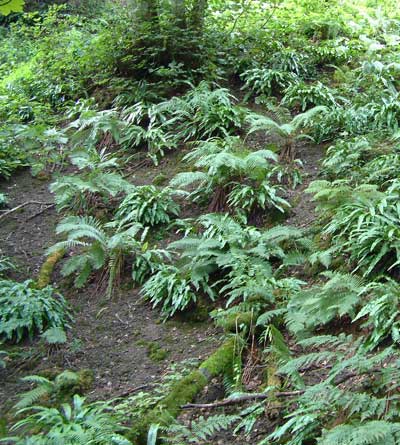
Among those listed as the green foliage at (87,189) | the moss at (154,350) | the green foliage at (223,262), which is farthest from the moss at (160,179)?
the moss at (154,350)

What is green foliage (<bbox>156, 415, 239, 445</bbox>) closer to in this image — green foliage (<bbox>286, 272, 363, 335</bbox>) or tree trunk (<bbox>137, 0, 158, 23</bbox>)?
green foliage (<bbox>286, 272, 363, 335</bbox>)

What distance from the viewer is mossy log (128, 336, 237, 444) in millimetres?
4238

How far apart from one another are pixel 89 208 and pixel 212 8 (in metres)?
6.73

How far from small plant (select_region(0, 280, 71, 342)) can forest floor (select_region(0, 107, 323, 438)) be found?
0.62 ft

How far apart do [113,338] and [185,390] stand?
1.66 m

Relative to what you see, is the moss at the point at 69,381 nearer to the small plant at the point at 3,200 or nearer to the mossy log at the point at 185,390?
the mossy log at the point at 185,390

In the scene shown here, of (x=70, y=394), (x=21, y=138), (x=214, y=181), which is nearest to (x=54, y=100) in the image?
(x=21, y=138)

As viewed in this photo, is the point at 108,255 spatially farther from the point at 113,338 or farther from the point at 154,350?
the point at 154,350

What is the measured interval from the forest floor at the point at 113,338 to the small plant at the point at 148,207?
31 cm

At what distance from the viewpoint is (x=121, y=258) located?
6.81 metres

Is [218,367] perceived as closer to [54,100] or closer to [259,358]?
[259,358]

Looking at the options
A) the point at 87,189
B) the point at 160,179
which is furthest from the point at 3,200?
the point at 160,179

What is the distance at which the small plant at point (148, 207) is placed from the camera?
25.0 ft

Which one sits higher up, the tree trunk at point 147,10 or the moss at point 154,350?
the tree trunk at point 147,10
